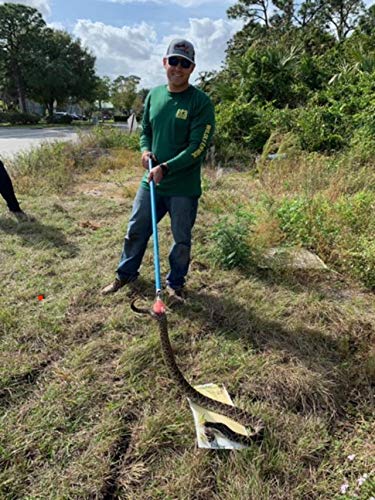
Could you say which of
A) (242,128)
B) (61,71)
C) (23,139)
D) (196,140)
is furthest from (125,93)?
(196,140)

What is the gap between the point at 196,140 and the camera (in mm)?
2328

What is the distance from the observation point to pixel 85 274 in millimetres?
3150

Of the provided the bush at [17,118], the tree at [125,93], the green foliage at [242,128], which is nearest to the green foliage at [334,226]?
the green foliage at [242,128]

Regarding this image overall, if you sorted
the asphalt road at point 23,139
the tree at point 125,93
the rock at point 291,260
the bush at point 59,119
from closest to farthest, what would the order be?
the rock at point 291,260, the asphalt road at point 23,139, the bush at point 59,119, the tree at point 125,93

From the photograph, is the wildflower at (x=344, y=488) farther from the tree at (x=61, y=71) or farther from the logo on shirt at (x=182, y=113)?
the tree at (x=61, y=71)

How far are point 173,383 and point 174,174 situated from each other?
1.34 metres

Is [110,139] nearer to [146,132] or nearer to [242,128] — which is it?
[242,128]

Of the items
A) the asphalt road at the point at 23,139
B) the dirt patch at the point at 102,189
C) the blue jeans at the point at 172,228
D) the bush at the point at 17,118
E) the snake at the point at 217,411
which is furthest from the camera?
the bush at the point at 17,118

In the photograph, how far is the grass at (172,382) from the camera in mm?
1522

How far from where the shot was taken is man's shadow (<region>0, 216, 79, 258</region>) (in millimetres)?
3766

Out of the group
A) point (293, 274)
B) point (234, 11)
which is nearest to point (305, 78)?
point (293, 274)

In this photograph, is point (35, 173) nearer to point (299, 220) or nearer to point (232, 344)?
point (299, 220)

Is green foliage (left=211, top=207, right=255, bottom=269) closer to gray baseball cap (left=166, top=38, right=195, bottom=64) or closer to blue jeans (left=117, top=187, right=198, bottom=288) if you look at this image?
blue jeans (left=117, top=187, right=198, bottom=288)

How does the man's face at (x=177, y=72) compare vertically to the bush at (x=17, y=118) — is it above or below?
above
